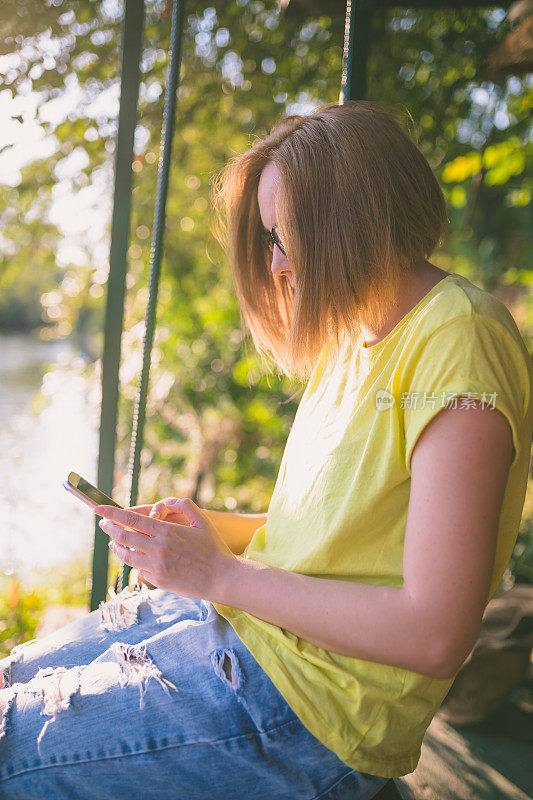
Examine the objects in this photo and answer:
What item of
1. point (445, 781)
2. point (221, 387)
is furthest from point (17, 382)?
point (445, 781)

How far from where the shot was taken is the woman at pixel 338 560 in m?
0.86

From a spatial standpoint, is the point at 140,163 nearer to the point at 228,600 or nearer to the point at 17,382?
the point at 228,600

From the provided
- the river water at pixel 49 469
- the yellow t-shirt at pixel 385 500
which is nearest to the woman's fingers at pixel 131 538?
the yellow t-shirt at pixel 385 500

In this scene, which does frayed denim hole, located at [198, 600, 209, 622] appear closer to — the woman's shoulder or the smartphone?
the smartphone

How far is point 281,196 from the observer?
1130mm

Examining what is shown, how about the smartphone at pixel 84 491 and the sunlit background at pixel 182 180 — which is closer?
the smartphone at pixel 84 491

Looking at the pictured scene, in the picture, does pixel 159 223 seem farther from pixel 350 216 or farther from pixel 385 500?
pixel 385 500

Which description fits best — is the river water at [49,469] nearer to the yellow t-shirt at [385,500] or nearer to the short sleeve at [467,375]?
the yellow t-shirt at [385,500]

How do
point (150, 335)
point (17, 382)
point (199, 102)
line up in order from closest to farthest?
1. point (150, 335)
2. point (199, 102)
3. point (17, 382)

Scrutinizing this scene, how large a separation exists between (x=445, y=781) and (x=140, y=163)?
9.43ft

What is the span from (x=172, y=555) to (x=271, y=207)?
0.68 meters

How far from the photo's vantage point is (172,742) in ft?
3.10

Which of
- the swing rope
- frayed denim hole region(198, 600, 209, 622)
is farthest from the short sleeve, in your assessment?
the swing rope

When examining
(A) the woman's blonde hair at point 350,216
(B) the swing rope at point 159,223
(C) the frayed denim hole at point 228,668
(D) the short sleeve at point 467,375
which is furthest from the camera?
(B) the swing rope at point 159,223
